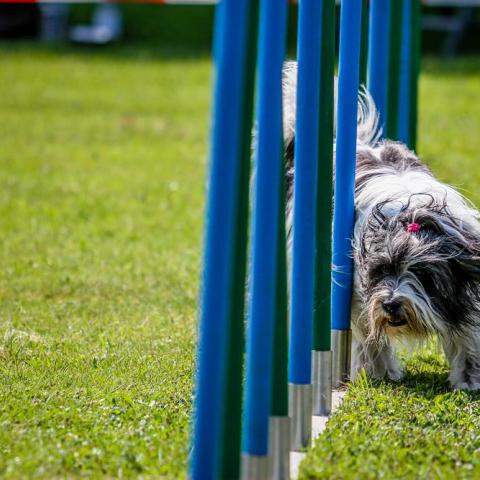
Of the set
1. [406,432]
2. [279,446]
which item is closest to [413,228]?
[406,432]

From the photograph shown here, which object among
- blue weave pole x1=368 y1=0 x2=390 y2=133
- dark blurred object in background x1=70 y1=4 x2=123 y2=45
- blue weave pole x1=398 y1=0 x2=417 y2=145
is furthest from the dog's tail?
dark blurred object in background x1=70 y1=4 x2=123 y2=45

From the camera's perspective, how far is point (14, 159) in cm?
1220

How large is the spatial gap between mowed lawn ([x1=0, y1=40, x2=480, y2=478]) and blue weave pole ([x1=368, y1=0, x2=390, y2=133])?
5.03 ft

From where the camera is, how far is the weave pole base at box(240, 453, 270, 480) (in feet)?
12.1

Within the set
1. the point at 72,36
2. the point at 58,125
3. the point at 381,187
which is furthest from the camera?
the point at 72,36

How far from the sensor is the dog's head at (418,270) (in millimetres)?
4961

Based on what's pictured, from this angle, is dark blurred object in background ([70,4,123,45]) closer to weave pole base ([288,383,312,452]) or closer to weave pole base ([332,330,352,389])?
weave pole base ([332,330,352,389])

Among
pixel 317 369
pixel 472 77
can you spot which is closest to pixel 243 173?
pixel 317 369

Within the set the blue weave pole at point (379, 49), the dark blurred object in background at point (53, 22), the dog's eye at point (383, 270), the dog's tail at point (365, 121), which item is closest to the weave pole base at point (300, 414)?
the dog's eye at point (383, 270)

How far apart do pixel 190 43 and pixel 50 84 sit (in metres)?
5.74

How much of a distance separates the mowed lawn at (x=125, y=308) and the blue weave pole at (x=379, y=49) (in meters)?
1.53

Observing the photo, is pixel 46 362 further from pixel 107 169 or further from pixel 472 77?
pixel 472 77

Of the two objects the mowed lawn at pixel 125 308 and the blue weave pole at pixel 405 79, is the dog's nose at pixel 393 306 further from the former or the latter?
the blue weave pole at pixel 405 79

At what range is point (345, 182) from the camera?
510 centimetres
